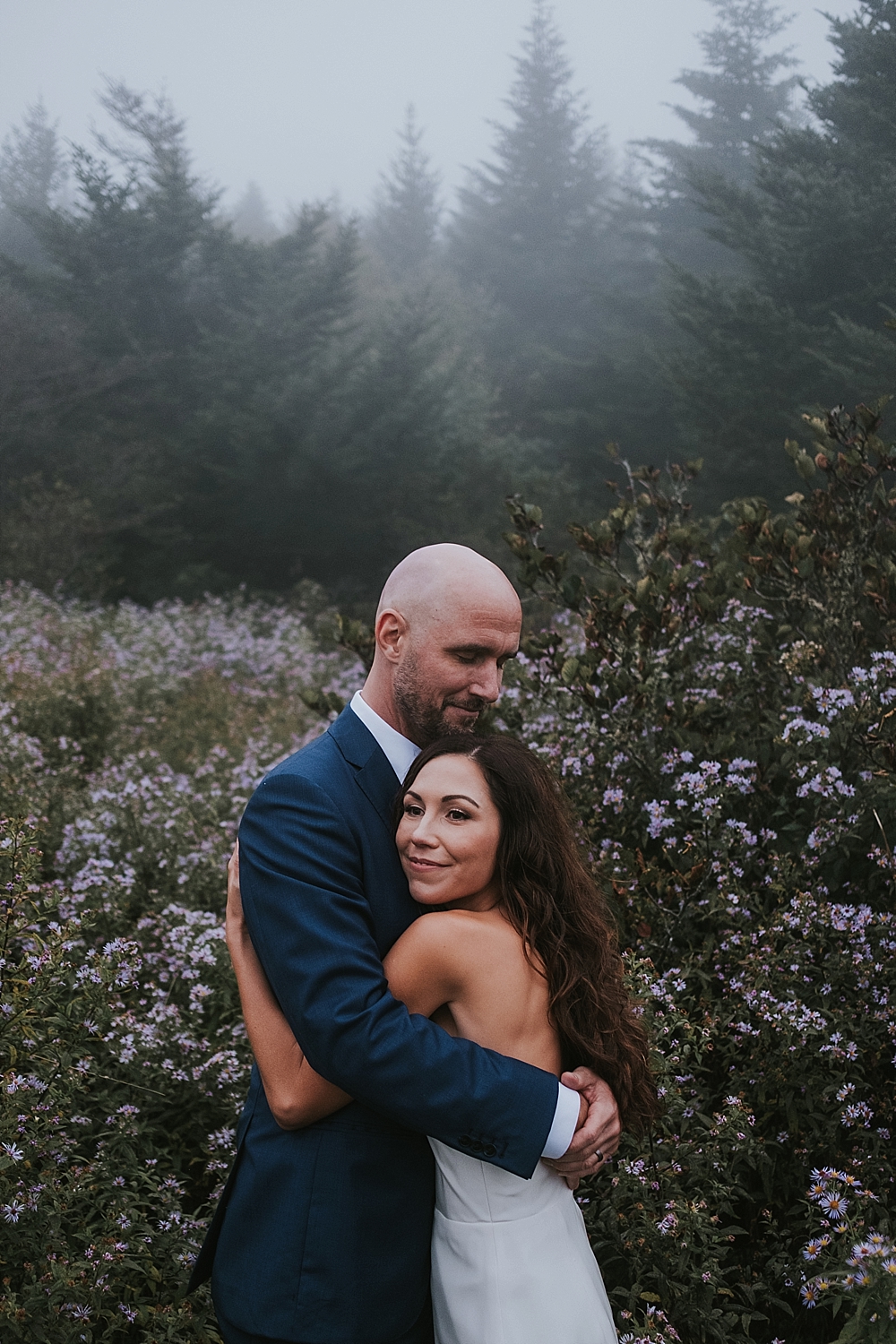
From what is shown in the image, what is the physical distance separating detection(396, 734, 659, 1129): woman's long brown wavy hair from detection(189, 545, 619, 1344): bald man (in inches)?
2.8

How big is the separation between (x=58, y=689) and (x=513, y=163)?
102 feet

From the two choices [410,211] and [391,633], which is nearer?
[391,633]

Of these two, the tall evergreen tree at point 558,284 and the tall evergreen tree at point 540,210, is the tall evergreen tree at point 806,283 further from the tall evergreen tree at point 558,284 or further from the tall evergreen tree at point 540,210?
the tall evergreen tree at point 540,210

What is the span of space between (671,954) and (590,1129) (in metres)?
1.59

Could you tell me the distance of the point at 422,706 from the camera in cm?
172

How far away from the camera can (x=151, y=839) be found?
14.3 feet

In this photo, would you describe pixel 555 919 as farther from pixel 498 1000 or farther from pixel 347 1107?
pixel 347 1107

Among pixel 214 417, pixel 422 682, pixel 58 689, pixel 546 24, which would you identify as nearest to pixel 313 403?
pixel 214 417

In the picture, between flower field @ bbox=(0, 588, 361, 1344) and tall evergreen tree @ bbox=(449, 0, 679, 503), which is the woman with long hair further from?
tall evergreen tree @ bbox=(449, 0, 679, 503)

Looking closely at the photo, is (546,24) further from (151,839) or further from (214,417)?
(151,839)

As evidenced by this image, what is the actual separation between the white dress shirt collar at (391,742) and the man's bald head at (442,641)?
16mm

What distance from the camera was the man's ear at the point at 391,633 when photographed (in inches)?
68.0

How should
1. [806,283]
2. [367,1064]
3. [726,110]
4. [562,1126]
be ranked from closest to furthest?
[367,1064] < [562,1126] < [806,283] < [726,110]

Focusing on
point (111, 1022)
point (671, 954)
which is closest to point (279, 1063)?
point (111, 1022)
